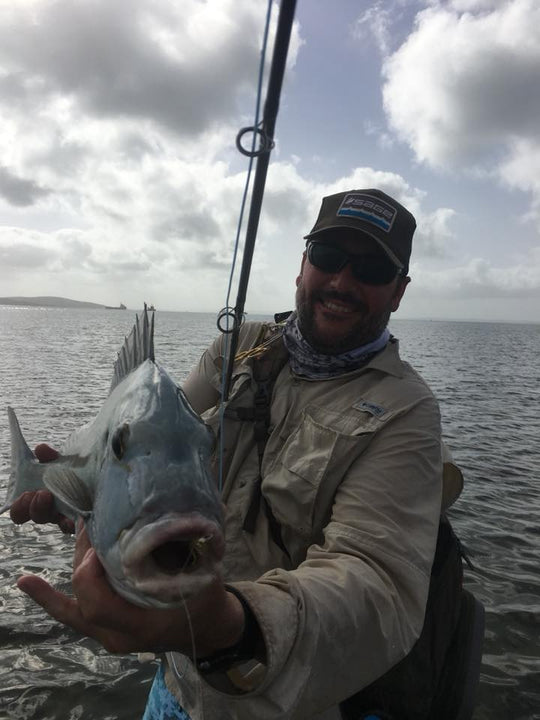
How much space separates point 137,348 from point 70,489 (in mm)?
842

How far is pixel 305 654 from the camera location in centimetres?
177

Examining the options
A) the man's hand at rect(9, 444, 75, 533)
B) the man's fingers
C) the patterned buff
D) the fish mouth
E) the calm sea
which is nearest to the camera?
the fish mouth

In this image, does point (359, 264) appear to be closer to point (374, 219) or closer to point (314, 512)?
point (374, 219)

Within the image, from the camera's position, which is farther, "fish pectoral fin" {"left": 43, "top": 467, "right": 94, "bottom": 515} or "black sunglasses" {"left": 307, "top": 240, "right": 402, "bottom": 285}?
"black sunglasses" {"left": 307, "top": 240, "right": 402, "bottom": 285}

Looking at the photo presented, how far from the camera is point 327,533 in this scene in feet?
7.80

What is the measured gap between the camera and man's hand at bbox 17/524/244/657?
1.47 meters

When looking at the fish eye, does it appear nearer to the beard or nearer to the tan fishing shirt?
the tan fishing shirt

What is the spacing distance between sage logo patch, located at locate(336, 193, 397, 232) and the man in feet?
0.03

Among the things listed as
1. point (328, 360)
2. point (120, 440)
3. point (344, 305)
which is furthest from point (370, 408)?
point (120, 440)

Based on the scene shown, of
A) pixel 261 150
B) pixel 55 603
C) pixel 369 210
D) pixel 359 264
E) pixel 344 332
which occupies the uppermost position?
pixel 261 150

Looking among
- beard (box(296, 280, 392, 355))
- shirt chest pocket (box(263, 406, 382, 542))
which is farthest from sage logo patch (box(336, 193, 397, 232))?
shirt chest pocket (box(263, 406, 382, 542))

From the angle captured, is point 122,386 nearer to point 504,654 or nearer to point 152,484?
point 152,484

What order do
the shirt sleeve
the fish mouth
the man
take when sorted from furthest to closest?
the shirt sleeve, the man, the fish mouth

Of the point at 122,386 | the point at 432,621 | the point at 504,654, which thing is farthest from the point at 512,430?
the point at 122,386
